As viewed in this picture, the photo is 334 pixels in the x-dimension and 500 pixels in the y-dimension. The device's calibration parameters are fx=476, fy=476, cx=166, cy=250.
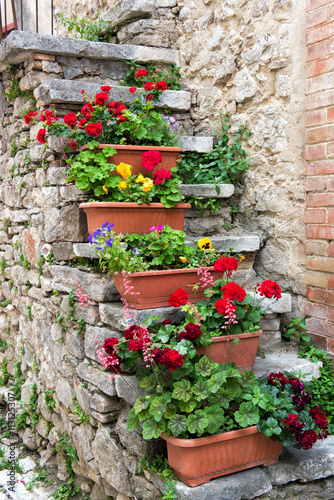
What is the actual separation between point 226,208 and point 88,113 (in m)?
1.12

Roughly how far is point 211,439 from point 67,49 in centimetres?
262

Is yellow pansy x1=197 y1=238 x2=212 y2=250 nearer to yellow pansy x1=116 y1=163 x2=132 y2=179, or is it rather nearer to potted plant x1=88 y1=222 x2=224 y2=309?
potted plant x1=88 y1=222 x2=224 y2=309

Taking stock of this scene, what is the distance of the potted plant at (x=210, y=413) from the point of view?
2.00 meters

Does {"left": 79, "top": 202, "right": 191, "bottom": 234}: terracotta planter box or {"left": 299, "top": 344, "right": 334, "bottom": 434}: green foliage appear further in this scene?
{"left": 79, "top": 202, "right": 191, "bottom": 234}: terracotta planter box

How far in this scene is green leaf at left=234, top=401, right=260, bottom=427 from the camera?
79.3 inches

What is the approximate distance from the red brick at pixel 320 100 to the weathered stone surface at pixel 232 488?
73.9 inches

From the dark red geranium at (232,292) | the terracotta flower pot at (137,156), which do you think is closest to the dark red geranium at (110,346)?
the dark red geranium at (232,292)

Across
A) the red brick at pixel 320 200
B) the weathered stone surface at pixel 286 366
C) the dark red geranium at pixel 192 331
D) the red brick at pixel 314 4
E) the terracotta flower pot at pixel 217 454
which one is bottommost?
the terracotta flower pot at pixel 217 454

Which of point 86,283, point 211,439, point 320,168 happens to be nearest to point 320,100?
point 320,168

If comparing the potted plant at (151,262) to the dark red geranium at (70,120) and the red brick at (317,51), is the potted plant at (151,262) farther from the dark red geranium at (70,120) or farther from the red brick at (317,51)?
the red brick at (317,51)

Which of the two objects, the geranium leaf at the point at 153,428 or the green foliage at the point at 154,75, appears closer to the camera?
the geranium leaf at the point at 153,428

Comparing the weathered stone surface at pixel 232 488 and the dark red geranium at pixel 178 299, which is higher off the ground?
the dark red geranium at pixel 178 299

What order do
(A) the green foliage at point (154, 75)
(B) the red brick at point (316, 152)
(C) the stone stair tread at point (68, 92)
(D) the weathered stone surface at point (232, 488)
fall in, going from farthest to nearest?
(A) the green foliage at point (154, 75), (C) the stone stair tread at point (68, 92), (B) the red brick at point (316, 152), (D) the weathered stone surface at point (232, 488)

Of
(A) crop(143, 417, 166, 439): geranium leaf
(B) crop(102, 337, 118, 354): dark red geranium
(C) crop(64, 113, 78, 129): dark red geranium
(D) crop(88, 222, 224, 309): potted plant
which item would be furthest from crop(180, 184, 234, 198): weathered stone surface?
(A) crop(143, 417, 166, 439): geranium leaf
